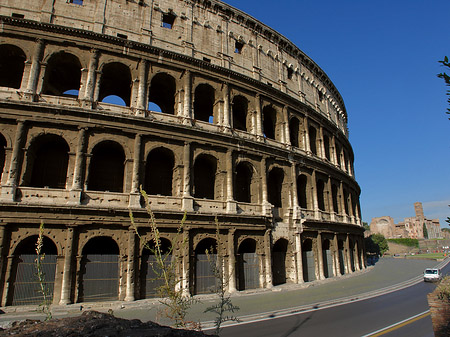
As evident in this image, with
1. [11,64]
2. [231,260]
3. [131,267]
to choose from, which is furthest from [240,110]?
[11,64]

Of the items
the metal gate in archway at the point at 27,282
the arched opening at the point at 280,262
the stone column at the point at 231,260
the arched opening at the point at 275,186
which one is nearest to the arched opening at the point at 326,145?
the arched opening at the point at 275,186

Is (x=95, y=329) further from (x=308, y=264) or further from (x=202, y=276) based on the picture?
(x=308, y=264)

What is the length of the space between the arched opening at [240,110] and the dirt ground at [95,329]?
1737cm

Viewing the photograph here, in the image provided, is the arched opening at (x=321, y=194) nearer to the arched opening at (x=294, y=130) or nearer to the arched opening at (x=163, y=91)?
the arched opening at (x=294, y=130)

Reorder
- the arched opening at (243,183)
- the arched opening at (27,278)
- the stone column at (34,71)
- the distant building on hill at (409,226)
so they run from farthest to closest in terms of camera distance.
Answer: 1. the distant building on hill at (409,226)
2. the arched opening at (243,183)
3. the stone column at (34,71)
4. the arched opening at (27,278)

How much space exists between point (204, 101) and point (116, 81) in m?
6.36

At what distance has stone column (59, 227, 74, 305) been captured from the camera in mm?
12547

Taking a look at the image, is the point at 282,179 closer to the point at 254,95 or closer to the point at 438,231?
the point at 254,95

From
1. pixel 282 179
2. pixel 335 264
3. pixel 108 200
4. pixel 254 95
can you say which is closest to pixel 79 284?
pixel 108 200

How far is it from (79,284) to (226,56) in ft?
55.6

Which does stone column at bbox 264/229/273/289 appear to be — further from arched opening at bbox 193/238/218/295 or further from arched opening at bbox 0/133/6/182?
arched opening at bbox 0/133/6/182

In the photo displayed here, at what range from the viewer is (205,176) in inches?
731

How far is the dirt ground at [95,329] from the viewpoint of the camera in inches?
151

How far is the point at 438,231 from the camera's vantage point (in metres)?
109
